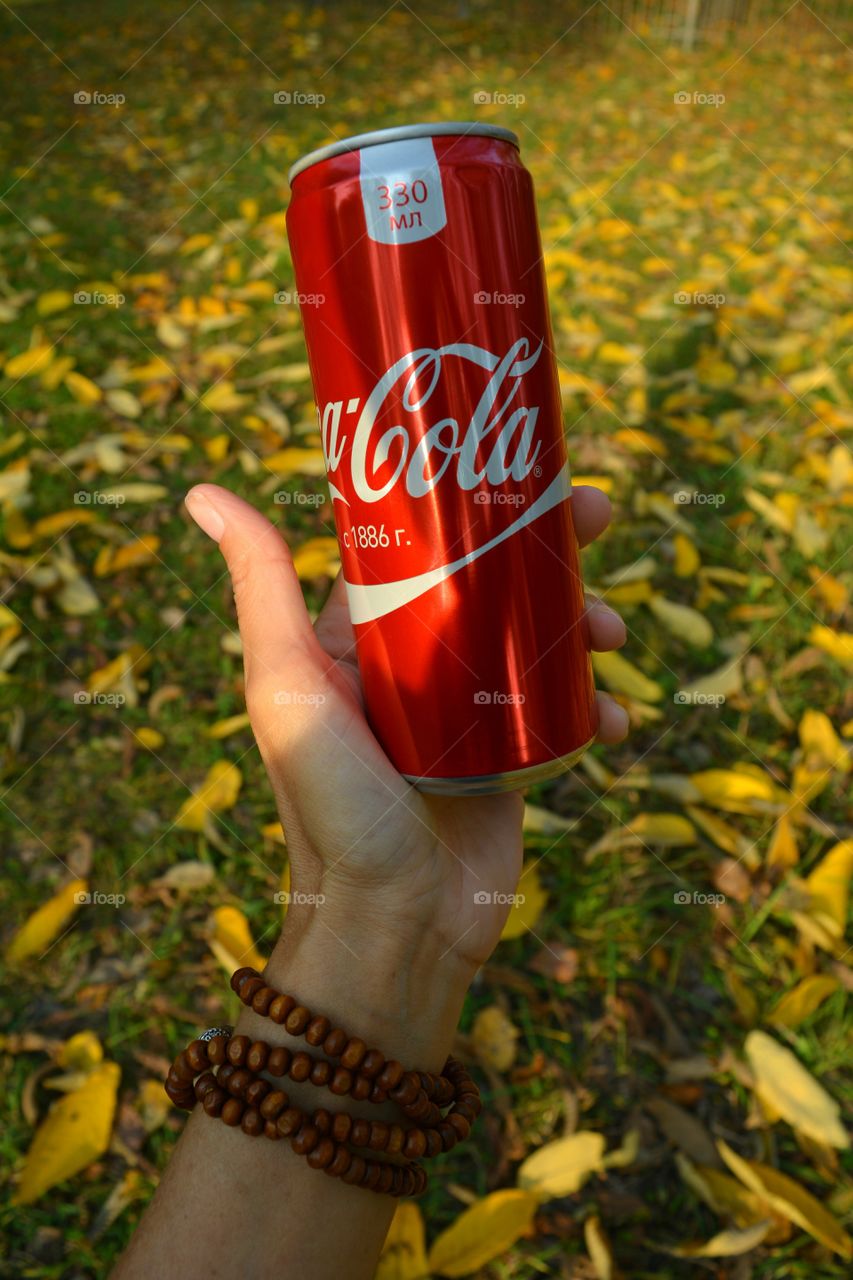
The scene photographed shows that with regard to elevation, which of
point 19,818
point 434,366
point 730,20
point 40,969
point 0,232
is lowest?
point 40,969

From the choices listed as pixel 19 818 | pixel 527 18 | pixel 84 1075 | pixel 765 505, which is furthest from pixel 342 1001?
pixel 527 18

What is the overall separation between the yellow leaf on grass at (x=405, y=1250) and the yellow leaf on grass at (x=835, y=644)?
1.30 meters

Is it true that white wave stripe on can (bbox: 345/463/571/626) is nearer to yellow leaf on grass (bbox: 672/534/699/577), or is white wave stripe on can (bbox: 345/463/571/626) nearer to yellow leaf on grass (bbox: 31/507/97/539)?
yellow leaf on grass (bbox: 672/534/699/577)

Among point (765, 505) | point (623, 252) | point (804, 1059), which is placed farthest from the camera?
point (623, 252)

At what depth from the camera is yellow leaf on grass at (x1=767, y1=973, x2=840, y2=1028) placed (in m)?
1.49

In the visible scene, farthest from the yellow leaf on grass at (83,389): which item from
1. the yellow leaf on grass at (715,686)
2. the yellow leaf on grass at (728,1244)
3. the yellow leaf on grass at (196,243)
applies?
the yellow leaf on grass at (728,1244)

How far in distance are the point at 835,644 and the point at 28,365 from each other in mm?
2139

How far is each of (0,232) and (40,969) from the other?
248 cm

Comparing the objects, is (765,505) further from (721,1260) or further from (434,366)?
(721,1260)

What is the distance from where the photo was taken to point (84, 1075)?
1477 millimetres

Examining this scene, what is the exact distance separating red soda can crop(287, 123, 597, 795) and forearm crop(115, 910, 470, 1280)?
0.25 m

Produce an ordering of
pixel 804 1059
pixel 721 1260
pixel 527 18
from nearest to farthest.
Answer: pixel 721 1260, pixel 804 1059, pixel 527 18

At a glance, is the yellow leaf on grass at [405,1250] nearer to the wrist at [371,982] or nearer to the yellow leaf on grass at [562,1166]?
the yellow leaf on grass at [562,1166]

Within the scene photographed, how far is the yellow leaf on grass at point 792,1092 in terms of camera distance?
1.38 meters
